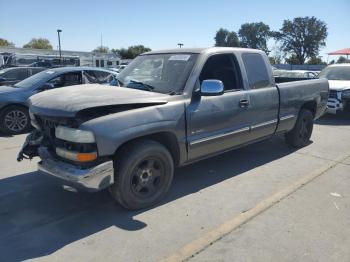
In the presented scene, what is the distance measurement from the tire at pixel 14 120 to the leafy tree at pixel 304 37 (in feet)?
250

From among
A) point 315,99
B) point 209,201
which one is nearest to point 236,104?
point 209,201

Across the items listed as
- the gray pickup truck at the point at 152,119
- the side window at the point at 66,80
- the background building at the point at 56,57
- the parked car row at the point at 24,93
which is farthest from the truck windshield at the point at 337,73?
the background building at the point at 56,57

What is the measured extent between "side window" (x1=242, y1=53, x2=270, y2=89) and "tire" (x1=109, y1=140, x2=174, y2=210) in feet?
6.80

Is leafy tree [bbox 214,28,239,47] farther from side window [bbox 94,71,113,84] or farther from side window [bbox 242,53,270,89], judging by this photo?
side window [bbox 242,53,270,89]

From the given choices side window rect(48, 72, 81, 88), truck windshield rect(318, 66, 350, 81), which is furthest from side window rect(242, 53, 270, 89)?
truck windshield rect(318, 66, 350, 81)

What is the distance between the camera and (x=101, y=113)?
3811mm

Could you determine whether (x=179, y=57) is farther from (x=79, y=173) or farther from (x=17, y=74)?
(x=17, y=74)

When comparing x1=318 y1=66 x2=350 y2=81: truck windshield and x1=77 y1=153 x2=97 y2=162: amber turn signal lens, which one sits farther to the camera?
x1=318 y1=66 x2=350 y2=81: truck windshield

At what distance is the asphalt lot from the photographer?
3.33m

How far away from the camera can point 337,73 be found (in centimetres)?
1218

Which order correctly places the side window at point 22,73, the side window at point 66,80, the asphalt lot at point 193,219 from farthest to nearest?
1. the side window at point 22,73
2. the side window at point 66,80
3. the asphalt lot at point 193,219

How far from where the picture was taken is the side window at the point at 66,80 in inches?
343

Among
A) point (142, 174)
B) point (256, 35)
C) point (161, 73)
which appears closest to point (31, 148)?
point (142, 174)

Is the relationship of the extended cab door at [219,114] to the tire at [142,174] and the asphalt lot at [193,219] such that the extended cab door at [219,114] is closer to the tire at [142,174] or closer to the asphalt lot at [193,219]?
the tire at [142,174]
